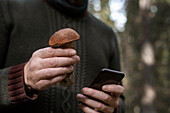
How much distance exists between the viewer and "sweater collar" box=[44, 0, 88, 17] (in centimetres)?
146

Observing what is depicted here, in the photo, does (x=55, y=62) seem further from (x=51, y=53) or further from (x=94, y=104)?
(x=94, y=104)

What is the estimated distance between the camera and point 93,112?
116 centimetres

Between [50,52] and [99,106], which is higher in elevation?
[50,52]

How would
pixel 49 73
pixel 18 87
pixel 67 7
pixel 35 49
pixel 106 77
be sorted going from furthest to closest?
pixel 67 7 < pixel 35 49 < pixel 106 77 < pixel 18 87 < pixel 49 73

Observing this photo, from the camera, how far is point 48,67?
3.04 ft

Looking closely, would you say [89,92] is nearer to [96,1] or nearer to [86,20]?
[86,20]

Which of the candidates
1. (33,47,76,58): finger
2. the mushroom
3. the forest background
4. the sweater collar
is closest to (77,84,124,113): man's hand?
the mushroom

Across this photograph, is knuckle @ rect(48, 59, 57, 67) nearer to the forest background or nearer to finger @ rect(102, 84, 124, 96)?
finger @ rect(102, 84, 124, 96)

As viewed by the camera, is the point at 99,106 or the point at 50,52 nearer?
the point at 50,52

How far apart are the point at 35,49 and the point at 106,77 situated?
550mm

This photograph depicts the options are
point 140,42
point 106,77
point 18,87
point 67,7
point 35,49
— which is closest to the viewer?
point 18,87

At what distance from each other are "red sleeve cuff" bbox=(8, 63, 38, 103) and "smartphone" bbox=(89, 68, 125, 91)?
354 mm

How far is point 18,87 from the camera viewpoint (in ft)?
3.32

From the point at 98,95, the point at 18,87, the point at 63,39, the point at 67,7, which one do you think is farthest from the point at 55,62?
the point at 67,7
